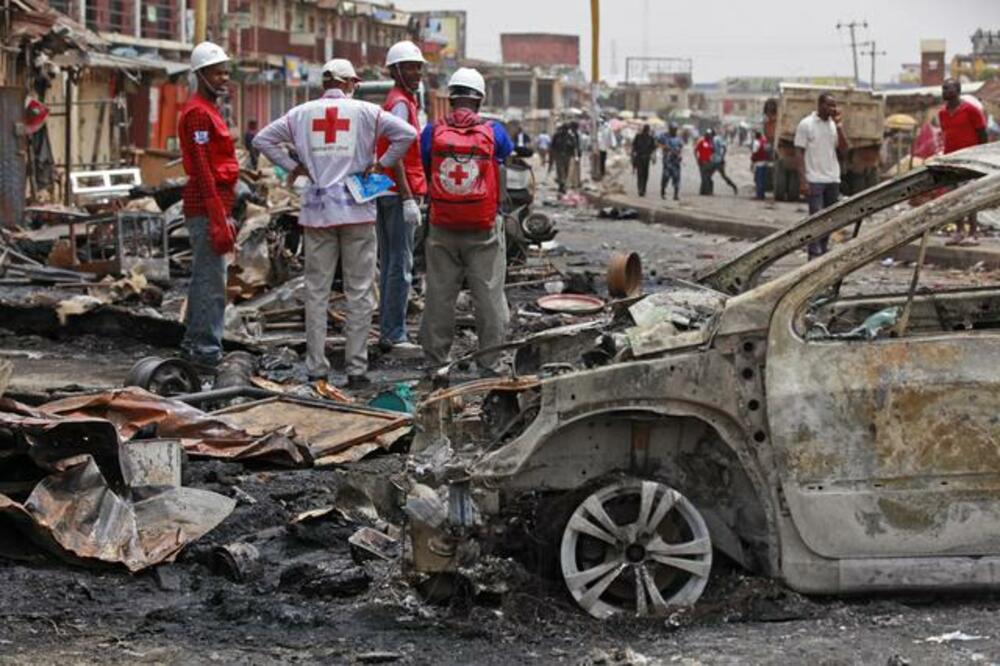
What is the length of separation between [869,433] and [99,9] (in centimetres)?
4318

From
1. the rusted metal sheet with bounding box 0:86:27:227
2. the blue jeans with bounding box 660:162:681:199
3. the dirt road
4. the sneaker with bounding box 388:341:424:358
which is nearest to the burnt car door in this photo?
the dirt road

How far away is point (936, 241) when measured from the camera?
65.5ft

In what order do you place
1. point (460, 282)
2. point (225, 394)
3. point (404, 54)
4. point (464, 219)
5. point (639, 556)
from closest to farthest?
1. point (639, 556)
2. point (225, 394)
3. point (464, 219)
4. point (460, 282)
5. point (404, 54)

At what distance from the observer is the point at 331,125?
1001cm

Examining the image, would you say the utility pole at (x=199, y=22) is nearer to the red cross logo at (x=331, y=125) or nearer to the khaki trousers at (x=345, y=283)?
the khaki trousers at (x=345, y=283)

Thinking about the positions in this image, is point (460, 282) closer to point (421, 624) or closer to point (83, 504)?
point (83, 504)

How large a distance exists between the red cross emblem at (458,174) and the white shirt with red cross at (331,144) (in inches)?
27.0

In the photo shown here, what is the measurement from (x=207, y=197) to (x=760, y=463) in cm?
539

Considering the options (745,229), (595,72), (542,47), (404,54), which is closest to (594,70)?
(595,72)

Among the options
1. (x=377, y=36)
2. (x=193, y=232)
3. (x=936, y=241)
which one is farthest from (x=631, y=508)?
(x=377, y=36)

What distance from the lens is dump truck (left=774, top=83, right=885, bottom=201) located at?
32.8 meters

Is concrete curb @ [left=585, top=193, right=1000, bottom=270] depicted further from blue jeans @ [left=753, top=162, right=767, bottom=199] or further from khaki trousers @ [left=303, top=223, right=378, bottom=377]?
khaki trousers @ [left=303, top=223, right=378, bottom=377]

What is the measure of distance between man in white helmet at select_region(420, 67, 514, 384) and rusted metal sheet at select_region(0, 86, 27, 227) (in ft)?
42.8

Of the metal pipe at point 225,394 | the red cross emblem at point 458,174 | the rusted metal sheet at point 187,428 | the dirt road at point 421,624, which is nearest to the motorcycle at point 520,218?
the red cross emblem at point 458,174
